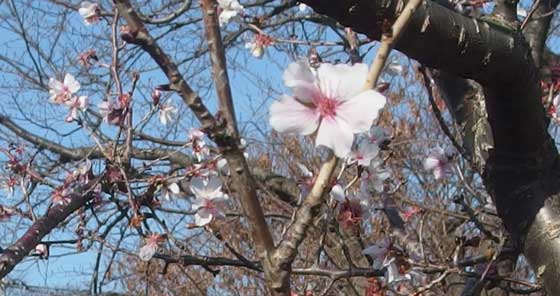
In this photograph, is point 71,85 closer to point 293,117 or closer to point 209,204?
point 209,204

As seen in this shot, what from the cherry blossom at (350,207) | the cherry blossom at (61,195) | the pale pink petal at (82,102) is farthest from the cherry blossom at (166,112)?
the cherry blossom at (350,207)

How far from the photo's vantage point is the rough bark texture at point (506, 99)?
1.26 meters

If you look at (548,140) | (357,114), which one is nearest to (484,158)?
(548,140)

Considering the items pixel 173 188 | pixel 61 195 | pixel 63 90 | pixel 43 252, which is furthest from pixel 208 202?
pixel 63 90

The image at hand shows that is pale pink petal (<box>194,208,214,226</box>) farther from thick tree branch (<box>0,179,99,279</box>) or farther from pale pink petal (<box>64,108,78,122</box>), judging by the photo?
pale pink petal (<box>64,108,78,122</box>)

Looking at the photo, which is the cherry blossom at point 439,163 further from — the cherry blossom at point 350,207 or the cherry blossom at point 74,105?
the cherry blossom at point 74,105

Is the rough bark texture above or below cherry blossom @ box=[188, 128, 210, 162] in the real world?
below

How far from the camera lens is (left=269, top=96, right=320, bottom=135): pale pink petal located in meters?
0.82

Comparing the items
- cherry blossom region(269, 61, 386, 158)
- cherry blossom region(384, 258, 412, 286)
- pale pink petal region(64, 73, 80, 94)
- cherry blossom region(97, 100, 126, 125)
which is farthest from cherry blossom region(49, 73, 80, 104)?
cherry blossom region(269, 61, 386, 158)

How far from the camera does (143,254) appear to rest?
2.09 meters

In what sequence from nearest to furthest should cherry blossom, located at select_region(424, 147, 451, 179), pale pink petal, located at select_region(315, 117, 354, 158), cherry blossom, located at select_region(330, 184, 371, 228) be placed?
1. pale pink petal, located at select_region(315, 117, 354, 158)
2. cherry blossom, located at select_region(330, 184, 371, 228)
3. cherry blossom, located at select_region(424, 147, 451, 179)

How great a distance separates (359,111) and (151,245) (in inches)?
55.1

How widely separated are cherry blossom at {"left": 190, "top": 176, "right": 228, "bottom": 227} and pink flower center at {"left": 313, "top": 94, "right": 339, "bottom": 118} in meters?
1.01

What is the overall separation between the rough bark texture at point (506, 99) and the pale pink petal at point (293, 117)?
34 centimetres
